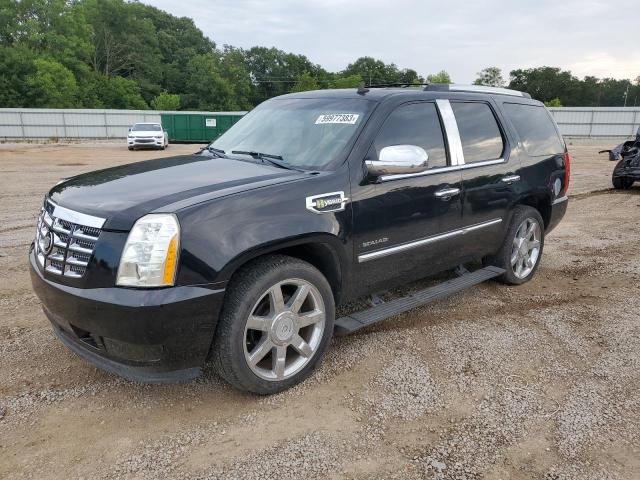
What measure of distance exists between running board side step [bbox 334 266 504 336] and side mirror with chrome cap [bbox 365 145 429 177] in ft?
3.29

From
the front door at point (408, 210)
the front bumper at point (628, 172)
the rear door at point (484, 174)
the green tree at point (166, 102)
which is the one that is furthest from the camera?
the green tree at point (166, 102)

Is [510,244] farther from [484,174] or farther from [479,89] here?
[479,89]

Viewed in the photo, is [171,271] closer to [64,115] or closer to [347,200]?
[347,200]

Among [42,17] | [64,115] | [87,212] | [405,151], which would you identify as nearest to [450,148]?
[405,151]

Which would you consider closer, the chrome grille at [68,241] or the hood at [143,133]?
the chrome grille at [68,241]

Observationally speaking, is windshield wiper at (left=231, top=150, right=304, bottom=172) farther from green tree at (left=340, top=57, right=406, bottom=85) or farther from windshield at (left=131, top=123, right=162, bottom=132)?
green tree at (left=340, top=57, right=406, bottom=85)

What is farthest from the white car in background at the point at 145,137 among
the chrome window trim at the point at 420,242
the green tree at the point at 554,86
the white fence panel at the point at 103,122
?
the green tree at the point at 554,86

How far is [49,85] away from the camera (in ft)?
173

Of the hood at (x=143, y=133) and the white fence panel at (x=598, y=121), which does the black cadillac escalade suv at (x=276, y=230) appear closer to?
the hood at (x=143, y=133)

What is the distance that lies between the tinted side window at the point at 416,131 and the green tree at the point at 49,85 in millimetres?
58516

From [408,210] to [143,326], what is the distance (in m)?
1.99

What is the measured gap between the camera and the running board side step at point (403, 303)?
3.39 meters

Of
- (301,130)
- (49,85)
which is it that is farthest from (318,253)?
(49,85)

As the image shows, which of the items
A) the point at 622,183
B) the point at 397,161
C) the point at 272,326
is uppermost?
the point at 397,161
